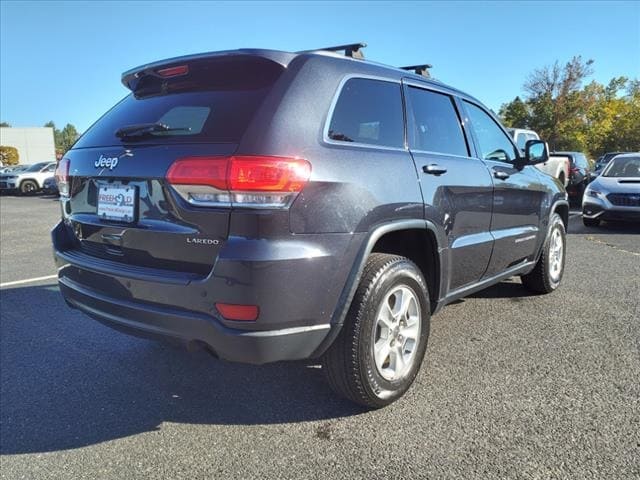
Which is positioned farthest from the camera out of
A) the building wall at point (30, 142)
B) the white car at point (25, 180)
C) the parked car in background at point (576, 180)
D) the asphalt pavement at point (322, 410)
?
the building wall at point (30, 142)

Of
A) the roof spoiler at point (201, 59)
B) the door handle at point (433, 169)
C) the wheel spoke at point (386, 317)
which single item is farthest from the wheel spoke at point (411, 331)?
the roof spoiler at point (201, 59)

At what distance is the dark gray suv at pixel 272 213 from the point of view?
2217 mm

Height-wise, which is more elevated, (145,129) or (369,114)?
(369,114)

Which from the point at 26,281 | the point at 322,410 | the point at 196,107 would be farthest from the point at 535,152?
the point at 26,281

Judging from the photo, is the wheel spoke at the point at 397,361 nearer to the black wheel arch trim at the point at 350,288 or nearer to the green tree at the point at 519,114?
the black wheel arch trim at the point at 350,288

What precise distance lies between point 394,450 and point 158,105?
7.10 feet

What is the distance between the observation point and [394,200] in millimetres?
2703

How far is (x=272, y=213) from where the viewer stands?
219 centimetres

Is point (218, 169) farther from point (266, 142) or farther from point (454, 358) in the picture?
point (454, 358)

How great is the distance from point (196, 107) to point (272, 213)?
81 centimetres

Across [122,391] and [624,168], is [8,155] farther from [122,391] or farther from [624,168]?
[122,391]

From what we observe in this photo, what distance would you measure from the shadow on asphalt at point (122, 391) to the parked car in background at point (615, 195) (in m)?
8.30

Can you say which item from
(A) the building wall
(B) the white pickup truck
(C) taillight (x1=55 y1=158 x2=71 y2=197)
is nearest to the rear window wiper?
(C) taillight (x1=55 y1=158 x2=71 y2=197)

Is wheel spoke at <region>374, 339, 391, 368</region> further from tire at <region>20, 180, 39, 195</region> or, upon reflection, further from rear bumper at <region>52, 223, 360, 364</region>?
tire at <region>20, 180, 39, 195</region>
